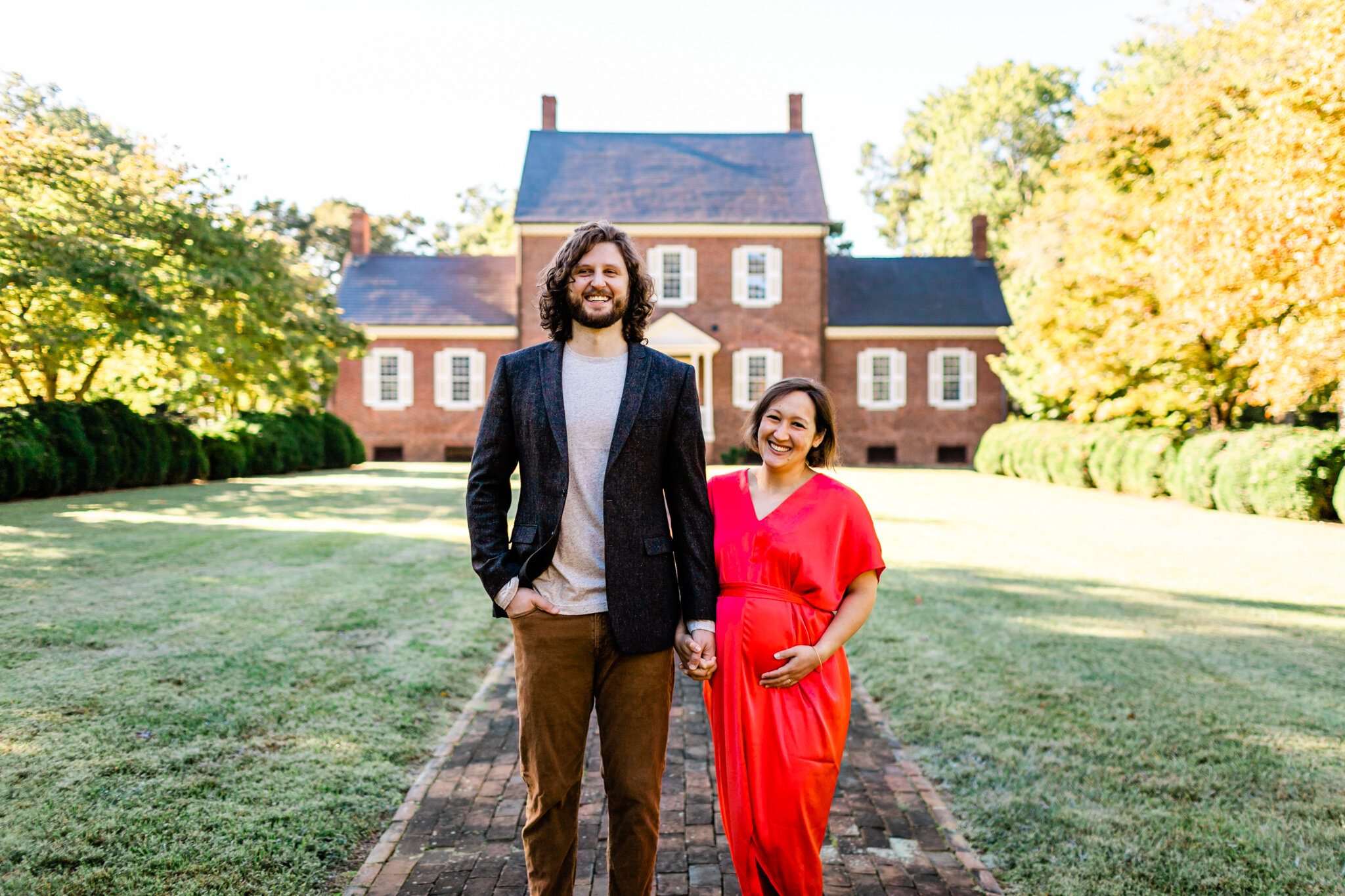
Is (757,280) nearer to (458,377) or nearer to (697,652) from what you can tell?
(458,377)

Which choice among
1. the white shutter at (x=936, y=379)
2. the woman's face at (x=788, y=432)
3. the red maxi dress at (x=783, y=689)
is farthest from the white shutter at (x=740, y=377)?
the red maxi dress at (x=783, y=689)

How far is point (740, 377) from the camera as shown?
2580 cm

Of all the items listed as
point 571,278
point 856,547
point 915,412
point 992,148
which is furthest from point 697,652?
point 992,148

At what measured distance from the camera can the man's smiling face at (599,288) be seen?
2309 mm

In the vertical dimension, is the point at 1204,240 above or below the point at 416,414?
above

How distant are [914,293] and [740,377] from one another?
6.81m

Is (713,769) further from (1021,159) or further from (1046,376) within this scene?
(1021,159)

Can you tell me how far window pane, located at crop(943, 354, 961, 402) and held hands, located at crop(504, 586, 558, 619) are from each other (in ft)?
86.2

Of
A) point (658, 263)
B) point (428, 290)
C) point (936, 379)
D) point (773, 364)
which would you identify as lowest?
point (936, 379)

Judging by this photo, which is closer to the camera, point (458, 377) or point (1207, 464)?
point (1207, 464)

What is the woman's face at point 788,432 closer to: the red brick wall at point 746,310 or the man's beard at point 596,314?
the man's beard at point 596,314

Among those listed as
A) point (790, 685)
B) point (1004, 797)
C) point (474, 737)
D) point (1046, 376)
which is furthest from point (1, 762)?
point (1046, 376)

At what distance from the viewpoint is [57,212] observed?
12195 mm

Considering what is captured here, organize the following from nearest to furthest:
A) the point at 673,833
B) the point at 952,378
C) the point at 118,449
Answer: the point at 673,833, the point at 118,449, the point at 952,378
